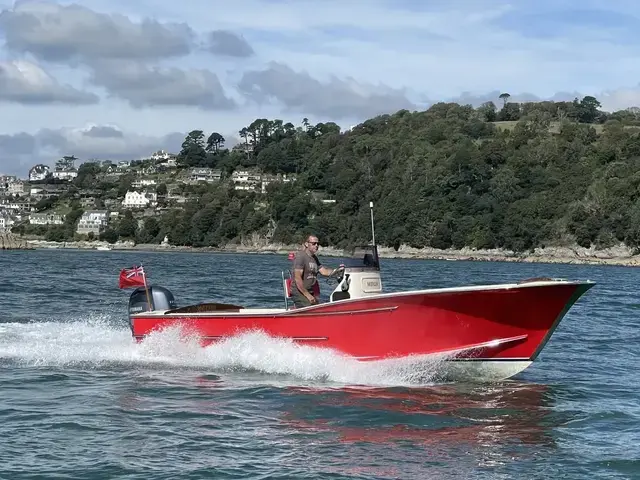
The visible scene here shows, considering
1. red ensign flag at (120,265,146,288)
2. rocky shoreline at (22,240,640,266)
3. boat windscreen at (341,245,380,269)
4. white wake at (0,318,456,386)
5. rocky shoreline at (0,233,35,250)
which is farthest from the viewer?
rocky shoreline at (0,233,35,250)

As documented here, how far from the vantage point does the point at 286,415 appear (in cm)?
1145

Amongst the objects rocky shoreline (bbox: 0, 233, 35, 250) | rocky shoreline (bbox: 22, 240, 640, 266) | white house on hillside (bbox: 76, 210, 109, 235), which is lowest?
rocky shoreline (bbox: 22, 240, 640, 266)

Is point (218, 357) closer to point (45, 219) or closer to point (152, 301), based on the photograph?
point (152, 301)

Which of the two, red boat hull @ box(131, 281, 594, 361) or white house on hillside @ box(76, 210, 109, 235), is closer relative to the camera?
red boat hull @ box(131, 281, 594, 361)

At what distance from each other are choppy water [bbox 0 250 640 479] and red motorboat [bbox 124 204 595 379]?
0.99ft

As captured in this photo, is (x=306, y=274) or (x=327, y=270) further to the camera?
(x=306, y=274)

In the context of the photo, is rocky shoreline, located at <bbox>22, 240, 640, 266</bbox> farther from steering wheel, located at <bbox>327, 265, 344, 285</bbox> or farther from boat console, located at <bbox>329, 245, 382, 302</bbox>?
steering wheel, located at <bbox>327, 265, 344, 285</bbox>

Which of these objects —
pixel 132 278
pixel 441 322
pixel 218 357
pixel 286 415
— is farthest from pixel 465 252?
pixel 286 415

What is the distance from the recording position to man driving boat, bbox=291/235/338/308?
572 inches

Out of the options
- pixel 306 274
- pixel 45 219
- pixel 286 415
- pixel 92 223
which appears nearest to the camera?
pixel 286 415

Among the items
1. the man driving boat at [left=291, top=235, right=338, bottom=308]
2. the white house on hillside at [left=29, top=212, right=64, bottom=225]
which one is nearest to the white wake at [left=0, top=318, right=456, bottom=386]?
the man driving boat at [left=291, top=235, right=338, bottom=308]

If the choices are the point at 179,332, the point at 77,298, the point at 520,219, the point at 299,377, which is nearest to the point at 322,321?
the point at 299,377

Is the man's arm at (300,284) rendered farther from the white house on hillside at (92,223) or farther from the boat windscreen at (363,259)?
the white house on hillside at (92,223)

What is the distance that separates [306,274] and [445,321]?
102 inches
